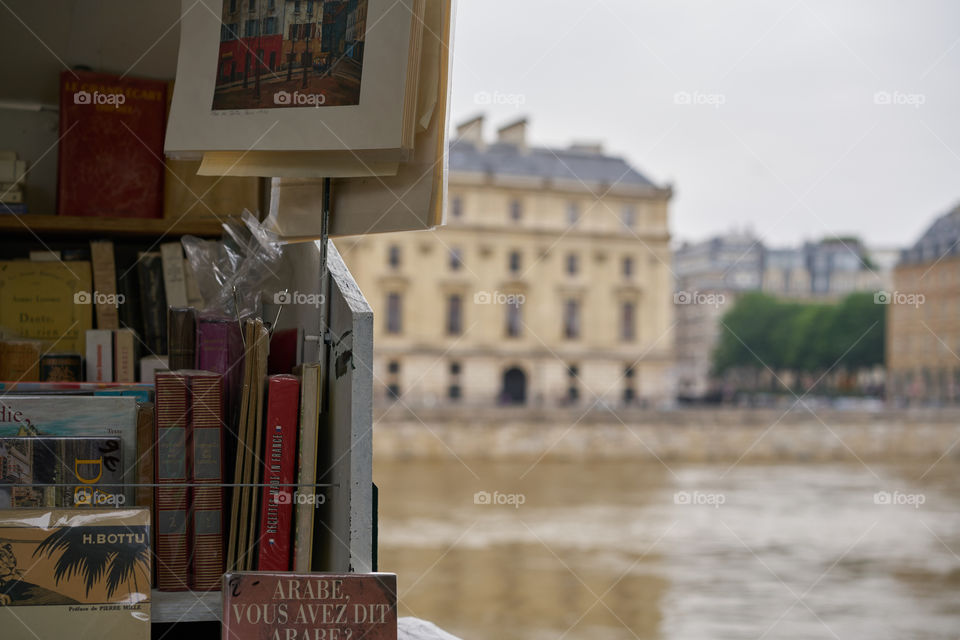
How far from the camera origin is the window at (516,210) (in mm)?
28798

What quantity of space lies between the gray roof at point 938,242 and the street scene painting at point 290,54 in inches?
1266

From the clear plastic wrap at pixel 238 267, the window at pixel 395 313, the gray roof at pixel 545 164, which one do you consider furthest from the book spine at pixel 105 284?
the window at pixel 395 313

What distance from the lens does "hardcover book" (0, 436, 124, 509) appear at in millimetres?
885

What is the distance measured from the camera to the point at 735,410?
89.9ft

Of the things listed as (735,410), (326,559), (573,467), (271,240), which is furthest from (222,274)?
(735,410)

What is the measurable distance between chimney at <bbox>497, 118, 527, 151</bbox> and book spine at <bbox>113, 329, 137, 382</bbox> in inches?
1153

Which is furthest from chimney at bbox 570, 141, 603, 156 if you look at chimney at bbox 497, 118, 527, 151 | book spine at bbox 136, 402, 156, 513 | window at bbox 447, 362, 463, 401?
book spine at bbox 136, 402, 156, 513

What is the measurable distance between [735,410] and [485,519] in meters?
9.26

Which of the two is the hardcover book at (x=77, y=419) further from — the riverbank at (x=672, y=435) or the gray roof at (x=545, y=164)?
the gray roof at (x=545, y=164)

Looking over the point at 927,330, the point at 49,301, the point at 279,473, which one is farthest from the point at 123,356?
the point at 927,330

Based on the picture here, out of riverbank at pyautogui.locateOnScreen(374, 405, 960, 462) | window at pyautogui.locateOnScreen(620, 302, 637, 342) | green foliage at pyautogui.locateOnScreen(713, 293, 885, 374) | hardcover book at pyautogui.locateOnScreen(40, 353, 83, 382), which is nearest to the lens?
hardcover book at pyautogui.locateOnScreen(40, 353, 83, 382)

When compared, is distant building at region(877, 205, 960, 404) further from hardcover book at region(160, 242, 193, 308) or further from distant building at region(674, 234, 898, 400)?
hardcover book at region(160, 242, 193, 308)

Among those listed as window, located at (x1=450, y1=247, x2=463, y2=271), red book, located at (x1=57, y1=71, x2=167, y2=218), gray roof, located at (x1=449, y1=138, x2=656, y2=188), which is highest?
gray roof, located at (x1=449, y1=138, x2=656, y2=188)

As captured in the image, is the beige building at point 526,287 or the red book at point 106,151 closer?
the red book at point 106,151
